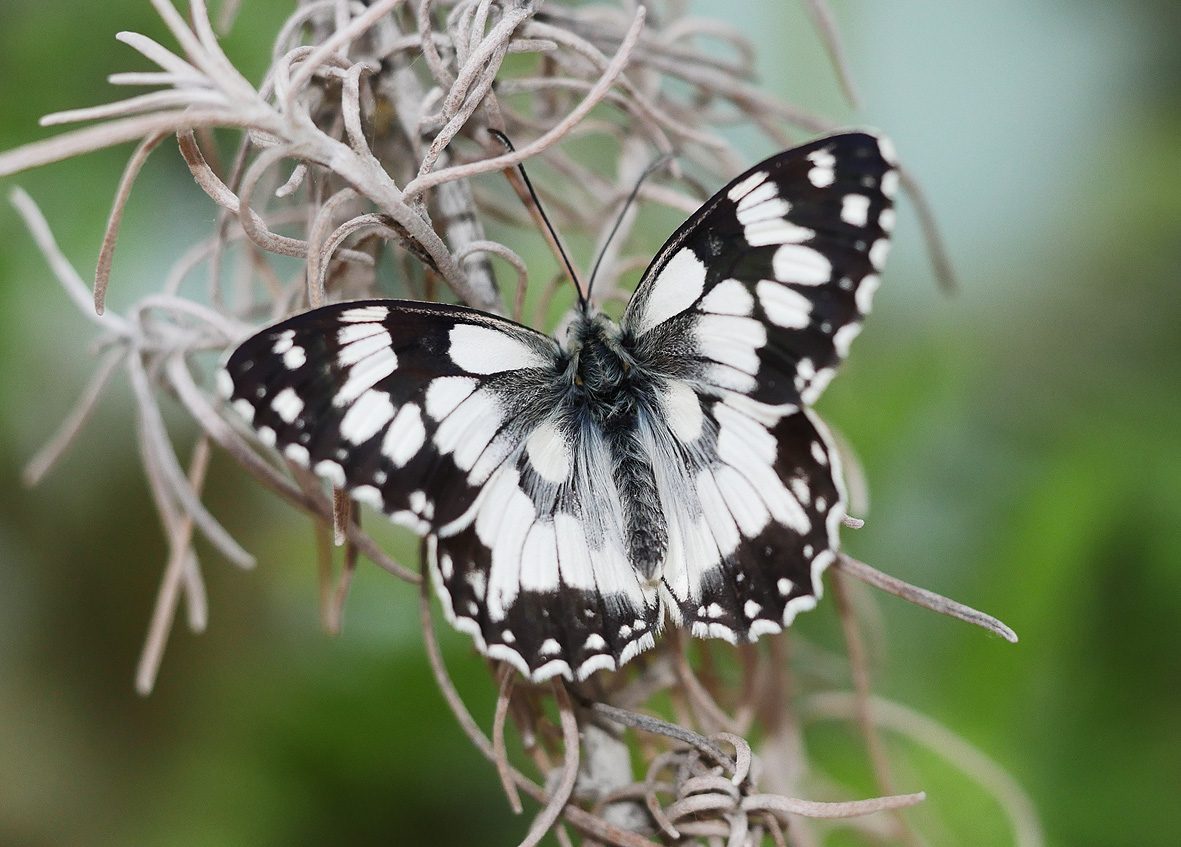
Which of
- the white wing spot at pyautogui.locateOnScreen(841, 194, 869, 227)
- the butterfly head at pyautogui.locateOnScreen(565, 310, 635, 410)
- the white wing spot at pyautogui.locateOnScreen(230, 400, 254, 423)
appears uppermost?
the white wing spot at pyautogui.locateOnScreen(841, 194, 869, 227)

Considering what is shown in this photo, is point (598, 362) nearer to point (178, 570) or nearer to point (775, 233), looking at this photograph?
point (775, 233)

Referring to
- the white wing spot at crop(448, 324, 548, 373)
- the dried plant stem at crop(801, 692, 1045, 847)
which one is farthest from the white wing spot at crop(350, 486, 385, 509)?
the dried plant stem at crop(801, 692, 1045, 847)

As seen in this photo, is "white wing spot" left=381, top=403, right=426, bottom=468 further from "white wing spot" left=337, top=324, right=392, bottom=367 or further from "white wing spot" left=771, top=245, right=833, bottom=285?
"white wing spot" left=771, top=245, right=833, bottom=285

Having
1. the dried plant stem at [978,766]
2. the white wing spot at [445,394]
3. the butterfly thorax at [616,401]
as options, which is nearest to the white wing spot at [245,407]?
the white wing spot at [445,394]

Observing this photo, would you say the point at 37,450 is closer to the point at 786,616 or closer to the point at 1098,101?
the point at 786,616

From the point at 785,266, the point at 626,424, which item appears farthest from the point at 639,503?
the point at 785,266

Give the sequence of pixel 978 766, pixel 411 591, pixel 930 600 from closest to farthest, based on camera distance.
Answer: pixel 930 600 < pixel 978 766 < pixel 411 591

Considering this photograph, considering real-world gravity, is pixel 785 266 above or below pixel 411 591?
above

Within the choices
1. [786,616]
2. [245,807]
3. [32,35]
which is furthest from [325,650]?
[32,35]
